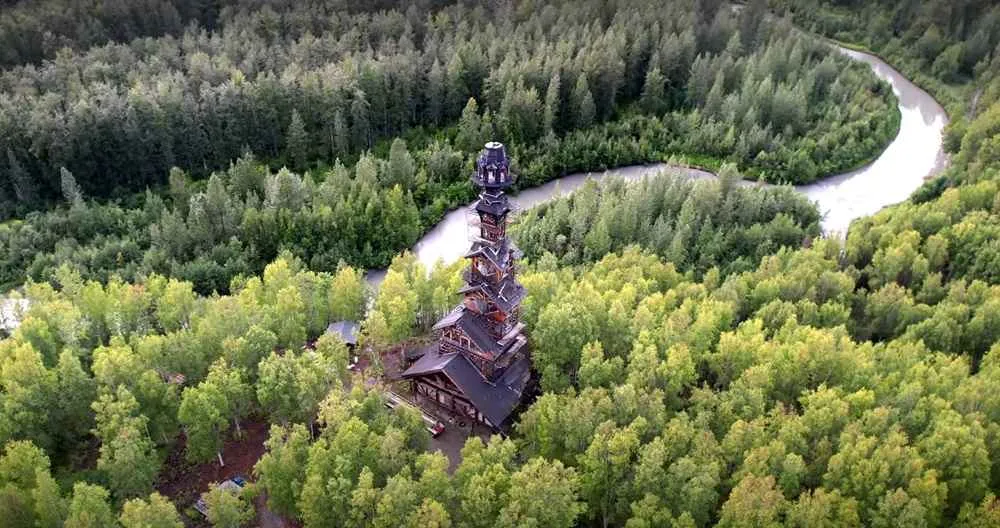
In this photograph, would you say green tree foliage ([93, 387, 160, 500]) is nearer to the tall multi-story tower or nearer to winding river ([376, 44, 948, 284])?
the tall multi-story tower

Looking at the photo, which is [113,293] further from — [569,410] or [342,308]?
[569,410]

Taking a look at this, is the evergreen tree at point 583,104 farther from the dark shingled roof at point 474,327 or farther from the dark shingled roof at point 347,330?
the dark shingled roof at point 474,327

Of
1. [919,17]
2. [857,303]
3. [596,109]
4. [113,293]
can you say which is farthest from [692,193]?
[919,17]

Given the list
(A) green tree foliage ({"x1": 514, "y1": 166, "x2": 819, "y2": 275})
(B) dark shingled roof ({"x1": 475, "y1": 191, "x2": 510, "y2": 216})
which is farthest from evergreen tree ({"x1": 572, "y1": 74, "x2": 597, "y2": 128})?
(B) dark shingled roof ({"x1": 475, "y1": 191, "x2": 510, "y2": 216})

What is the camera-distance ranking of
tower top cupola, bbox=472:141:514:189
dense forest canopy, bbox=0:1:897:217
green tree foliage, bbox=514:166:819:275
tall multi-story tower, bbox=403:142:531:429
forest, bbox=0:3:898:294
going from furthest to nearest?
1. dense forest canopy, bbox=0:1:897:217
2. forest, bbox=0:3:898:294
3. green tree foliage, bbox=514:166:819:275
4. tall multi-story tower, bbox=403:142:531:429
5. tower top cupola, bbox=472:141:514:189

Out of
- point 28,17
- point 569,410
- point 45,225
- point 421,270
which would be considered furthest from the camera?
point 28,17

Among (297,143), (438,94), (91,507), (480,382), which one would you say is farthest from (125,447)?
(438,94)

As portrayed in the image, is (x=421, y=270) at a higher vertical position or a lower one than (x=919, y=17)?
lower
